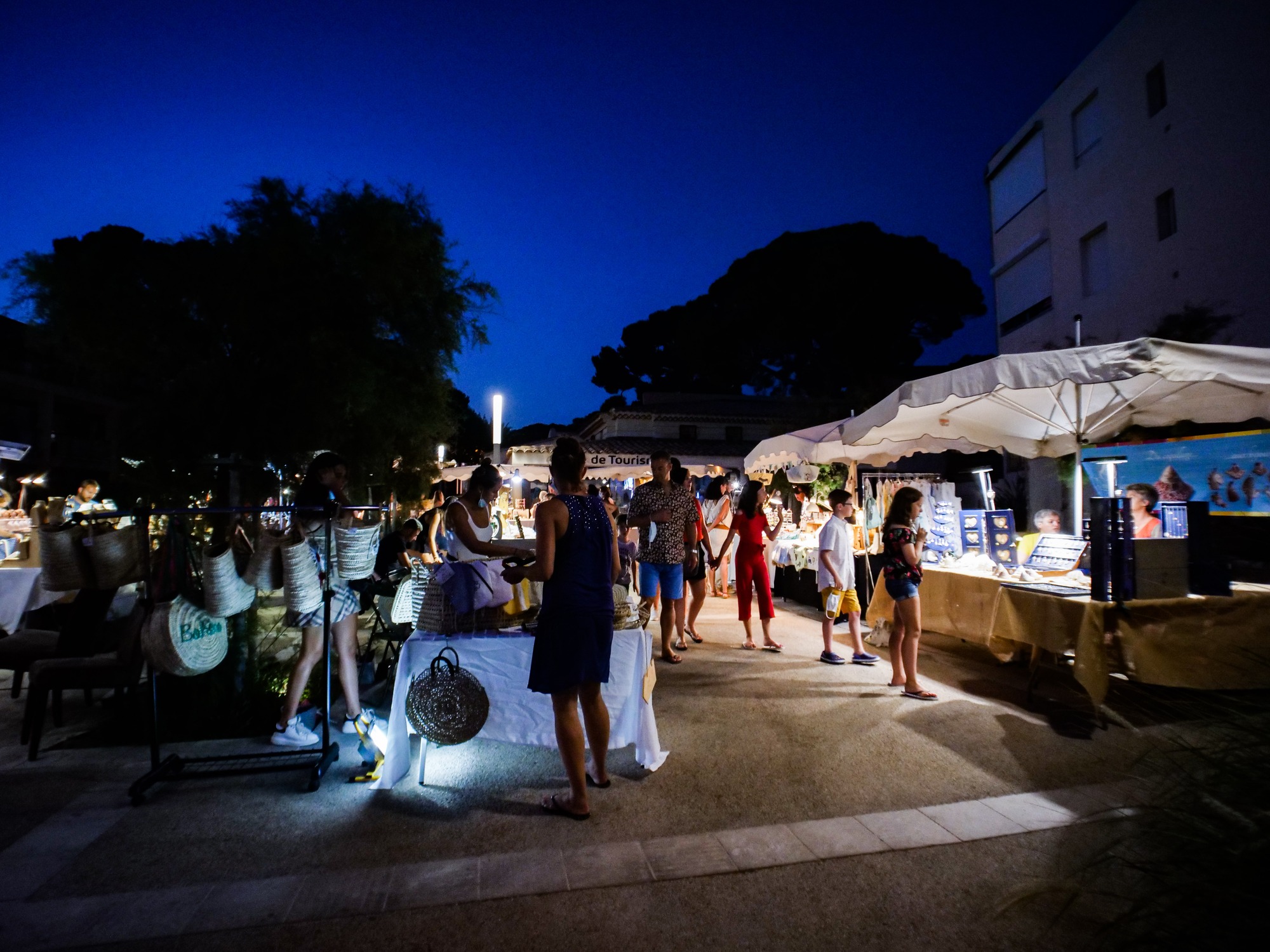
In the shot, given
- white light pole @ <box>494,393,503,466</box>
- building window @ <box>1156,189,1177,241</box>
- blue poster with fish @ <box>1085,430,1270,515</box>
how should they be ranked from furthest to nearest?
building window @ <box>1156,189,1177,241</box>
white light pole @ <box>494,393,503,466</box>
blue poster with fish @ <box>1085,430,1270,515</box>

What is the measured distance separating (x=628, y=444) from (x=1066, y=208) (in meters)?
17.6

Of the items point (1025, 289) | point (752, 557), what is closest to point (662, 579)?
point (752, 557)

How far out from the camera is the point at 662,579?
628cm

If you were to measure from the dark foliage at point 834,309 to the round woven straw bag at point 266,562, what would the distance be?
26.5 m

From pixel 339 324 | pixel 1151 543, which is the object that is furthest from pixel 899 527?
pixel 339 324

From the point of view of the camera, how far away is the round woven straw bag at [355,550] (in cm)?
386

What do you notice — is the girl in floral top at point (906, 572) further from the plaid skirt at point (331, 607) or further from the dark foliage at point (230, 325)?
the dark foliage at point (230, 325)

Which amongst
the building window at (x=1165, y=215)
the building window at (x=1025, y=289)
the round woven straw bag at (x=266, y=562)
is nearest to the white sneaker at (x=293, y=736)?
the round woven straw bag at (x=266, y=562)

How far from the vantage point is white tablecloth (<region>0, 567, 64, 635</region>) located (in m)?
6.06

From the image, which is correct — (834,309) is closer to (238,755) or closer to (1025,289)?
(1025,289)

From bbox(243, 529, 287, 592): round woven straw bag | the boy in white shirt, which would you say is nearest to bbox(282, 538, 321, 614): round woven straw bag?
bbox(243, 529, 287, 592): round woven straw bag

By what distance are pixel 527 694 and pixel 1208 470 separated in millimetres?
10815

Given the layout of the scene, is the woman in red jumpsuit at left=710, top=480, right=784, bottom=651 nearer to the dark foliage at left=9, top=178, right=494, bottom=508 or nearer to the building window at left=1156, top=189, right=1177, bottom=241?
the dark foliage at left=9, top=178, right=494, bottom=508

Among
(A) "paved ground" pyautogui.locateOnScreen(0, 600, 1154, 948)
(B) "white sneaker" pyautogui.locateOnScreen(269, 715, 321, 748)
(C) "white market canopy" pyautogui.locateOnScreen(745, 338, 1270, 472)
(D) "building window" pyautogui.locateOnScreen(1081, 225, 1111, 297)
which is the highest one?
(D) "building window" pyautogui.locateOnScreen(1081, 225, 1111, 297)
